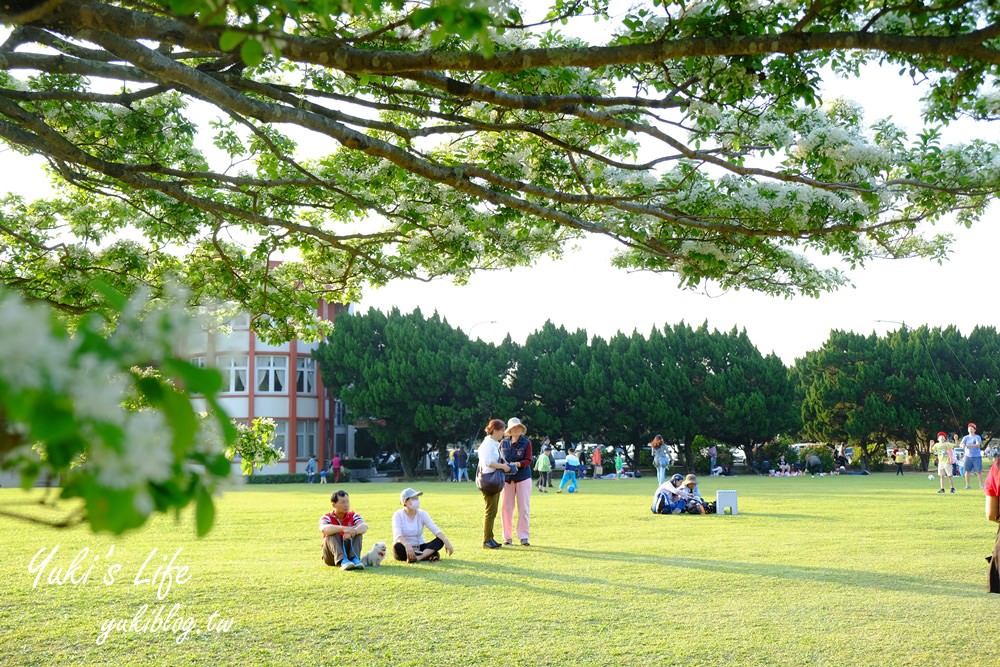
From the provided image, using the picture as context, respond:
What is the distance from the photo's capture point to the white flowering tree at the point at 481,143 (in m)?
4.96

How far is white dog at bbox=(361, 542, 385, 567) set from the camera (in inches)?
444

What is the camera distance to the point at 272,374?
5831 centimetres

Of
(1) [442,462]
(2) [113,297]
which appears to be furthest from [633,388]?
(2) [113,297]

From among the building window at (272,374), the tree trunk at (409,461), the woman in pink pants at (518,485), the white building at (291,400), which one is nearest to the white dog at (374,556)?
the woman in pink pants at (518,485)

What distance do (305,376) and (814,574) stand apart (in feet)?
170

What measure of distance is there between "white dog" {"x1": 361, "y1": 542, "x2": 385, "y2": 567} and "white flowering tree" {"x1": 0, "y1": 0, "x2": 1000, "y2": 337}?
2.72 metres

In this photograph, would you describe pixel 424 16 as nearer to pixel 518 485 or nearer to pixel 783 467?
pixel 518 485

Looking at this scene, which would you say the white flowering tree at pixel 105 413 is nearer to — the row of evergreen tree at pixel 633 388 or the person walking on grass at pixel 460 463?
the person walking on grass at pixel 460 463

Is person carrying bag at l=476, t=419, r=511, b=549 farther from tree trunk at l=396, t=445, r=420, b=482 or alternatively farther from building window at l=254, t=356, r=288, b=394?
building window at l=254, t=356, r=288, b=394

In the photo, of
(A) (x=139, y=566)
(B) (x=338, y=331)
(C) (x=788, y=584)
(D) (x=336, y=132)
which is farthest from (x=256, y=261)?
(B) (x=338, y=331)

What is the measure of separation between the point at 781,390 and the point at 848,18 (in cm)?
5709

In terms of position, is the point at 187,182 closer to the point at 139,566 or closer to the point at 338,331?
the point at 139,566

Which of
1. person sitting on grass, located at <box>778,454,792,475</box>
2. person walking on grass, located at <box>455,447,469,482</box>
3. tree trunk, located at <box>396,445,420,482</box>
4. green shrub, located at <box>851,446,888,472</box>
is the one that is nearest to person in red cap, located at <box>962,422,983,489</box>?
person walking on grass, located at <box>455,447,469,482</box>

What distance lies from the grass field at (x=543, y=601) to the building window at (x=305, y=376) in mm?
44359
